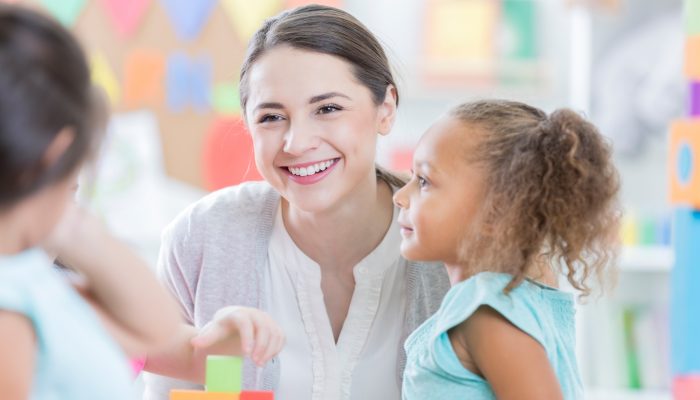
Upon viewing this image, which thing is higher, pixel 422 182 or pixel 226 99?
pixel 226 99

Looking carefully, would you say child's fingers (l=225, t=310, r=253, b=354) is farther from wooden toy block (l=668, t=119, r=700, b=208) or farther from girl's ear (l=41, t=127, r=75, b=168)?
wooden toy block (l=668, t=119, r=700, b=208)

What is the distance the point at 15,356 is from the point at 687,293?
5.54ft

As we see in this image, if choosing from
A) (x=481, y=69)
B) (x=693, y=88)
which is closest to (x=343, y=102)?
(x=693, y=88)

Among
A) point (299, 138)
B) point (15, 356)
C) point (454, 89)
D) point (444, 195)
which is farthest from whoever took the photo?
point (454, 89)

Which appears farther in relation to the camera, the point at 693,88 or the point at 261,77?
the point at 693,88

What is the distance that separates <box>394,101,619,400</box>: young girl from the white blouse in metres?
0.34

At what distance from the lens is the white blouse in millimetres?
1639

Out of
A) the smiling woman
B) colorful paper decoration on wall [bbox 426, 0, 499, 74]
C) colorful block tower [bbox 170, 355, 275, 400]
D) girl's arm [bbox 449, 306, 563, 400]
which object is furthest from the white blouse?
colorful paper decoration on wall [bbox 426, 0, 499, 74]

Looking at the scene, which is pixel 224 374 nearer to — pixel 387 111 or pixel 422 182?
pixel 422 182

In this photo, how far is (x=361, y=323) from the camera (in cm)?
167

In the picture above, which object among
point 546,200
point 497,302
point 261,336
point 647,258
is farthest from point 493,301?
point 647,258

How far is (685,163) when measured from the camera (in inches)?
81.4

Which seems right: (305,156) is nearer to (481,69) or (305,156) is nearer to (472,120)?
(472,120)

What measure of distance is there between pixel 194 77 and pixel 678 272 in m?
1.80
